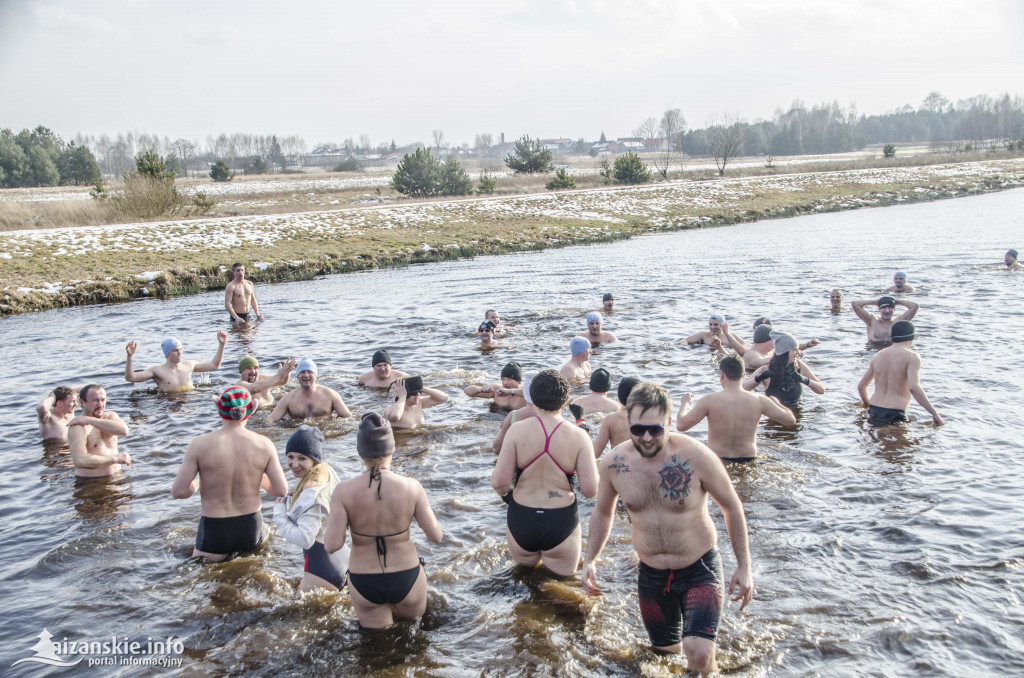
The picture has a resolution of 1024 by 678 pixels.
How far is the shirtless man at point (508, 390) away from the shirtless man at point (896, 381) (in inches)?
197

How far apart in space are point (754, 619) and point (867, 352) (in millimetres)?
9870

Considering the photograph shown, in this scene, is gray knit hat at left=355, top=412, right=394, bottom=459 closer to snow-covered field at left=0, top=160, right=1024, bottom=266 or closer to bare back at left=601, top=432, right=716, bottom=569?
bare back at left=601, top=432, right=716, bottom=569

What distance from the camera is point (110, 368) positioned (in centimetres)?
1448

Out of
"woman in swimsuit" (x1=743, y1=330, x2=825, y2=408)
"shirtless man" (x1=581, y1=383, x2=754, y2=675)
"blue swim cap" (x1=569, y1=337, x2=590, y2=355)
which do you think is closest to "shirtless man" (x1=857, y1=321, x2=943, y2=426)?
"woman in swimsuit" (x1=743, y1=330, x2=825, y2=408)

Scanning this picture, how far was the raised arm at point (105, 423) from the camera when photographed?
28.0 feet

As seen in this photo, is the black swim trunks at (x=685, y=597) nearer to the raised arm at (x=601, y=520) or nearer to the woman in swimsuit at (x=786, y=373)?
the raised arm at (x=601, y=520)

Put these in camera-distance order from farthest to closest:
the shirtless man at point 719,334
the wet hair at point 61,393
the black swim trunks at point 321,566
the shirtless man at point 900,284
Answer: the shirtless man at point 900,284, the shirtless man at point 719,334, the wet hair at point 61,393, the black swim trunks at point 321,566

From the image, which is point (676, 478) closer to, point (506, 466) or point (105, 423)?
point (506, 466)

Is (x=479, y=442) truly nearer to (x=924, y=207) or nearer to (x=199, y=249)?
(x=199, y=249)

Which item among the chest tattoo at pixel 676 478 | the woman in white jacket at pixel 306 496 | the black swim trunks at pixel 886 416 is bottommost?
the black swim trunks at pixel 886 416

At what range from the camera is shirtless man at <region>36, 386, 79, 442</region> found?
9.62m

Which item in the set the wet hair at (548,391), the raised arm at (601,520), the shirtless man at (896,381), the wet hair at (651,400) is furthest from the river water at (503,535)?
the wet hair at (651,400)

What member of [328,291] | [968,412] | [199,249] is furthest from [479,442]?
[199,249]

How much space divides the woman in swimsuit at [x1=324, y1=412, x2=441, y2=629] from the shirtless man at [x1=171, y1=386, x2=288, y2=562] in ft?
4.90
